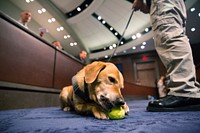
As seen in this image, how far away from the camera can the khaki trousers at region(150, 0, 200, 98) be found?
894 mm

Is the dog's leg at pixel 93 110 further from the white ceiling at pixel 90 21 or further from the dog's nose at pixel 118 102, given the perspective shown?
the white ceiling at pixel 90 21

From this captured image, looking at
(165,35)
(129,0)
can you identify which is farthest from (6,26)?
(129,0)

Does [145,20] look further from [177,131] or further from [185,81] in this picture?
[177,131]

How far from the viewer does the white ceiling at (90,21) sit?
5.52 meters

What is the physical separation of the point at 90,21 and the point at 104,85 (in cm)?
616

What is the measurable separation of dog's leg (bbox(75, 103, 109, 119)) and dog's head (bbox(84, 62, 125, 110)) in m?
0.04

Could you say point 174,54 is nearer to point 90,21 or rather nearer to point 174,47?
point 174,47

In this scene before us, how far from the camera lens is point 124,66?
8.26m

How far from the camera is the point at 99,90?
76 centimetres

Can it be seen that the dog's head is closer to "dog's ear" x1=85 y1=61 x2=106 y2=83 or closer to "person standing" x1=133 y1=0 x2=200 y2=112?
"dog's ear" x1=85 y1=61 x2=106 y2=83

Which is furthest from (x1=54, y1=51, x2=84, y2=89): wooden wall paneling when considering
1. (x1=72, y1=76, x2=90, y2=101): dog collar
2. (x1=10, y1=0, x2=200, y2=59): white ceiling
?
(x1=10, y1=0, x2=200, y2=59): white ceiling

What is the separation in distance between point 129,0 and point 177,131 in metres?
5.63

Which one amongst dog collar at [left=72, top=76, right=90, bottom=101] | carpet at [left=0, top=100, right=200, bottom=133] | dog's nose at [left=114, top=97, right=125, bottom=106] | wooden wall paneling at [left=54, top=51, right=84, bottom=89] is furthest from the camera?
wooden wall paneling at [left=54, top=51, right=84, bottom=89]

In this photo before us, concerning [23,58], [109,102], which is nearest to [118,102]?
[109,102]
